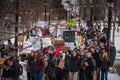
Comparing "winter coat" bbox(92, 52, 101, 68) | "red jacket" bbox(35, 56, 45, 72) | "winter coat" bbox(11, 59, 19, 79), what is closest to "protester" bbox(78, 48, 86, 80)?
"winter coat" bbox(92, 52, 101, 68)

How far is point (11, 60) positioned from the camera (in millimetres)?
16781

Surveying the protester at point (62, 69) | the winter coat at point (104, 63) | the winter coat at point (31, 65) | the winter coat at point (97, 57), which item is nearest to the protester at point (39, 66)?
the winter coat at point (31, 65)

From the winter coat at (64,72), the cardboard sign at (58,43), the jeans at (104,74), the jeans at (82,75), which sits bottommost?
the cardboard sign at (58,43)

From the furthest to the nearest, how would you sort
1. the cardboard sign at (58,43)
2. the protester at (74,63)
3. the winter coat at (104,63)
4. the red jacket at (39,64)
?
1. the cardboard sign at (58,43)
2. the winter coat at (104,63)
3. the protester at (74,63)
4. the red jacket at (39,64)

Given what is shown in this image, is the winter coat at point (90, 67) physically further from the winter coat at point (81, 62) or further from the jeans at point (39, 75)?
the jeans at point (39, 75)

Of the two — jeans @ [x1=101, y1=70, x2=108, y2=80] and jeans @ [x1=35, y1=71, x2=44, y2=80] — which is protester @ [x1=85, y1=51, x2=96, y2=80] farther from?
jeans @ [x1=35, y1=71, x2=44, y2=80]

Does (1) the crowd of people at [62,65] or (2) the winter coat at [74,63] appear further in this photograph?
(2) the winter coat at [74,63]

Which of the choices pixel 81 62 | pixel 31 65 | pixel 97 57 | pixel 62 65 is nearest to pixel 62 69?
pixel 62 65

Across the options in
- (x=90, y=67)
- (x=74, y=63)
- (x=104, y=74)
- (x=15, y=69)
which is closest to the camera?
(x=15, y=69)

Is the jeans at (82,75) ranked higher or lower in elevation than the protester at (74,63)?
lower

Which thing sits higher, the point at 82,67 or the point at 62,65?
the point at 62,65

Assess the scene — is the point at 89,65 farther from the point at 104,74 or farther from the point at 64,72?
the point at 104,74

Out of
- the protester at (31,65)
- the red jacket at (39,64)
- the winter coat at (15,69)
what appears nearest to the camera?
Result: the winter coat at (15,69)

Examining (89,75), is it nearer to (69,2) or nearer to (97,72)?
(97,72)
